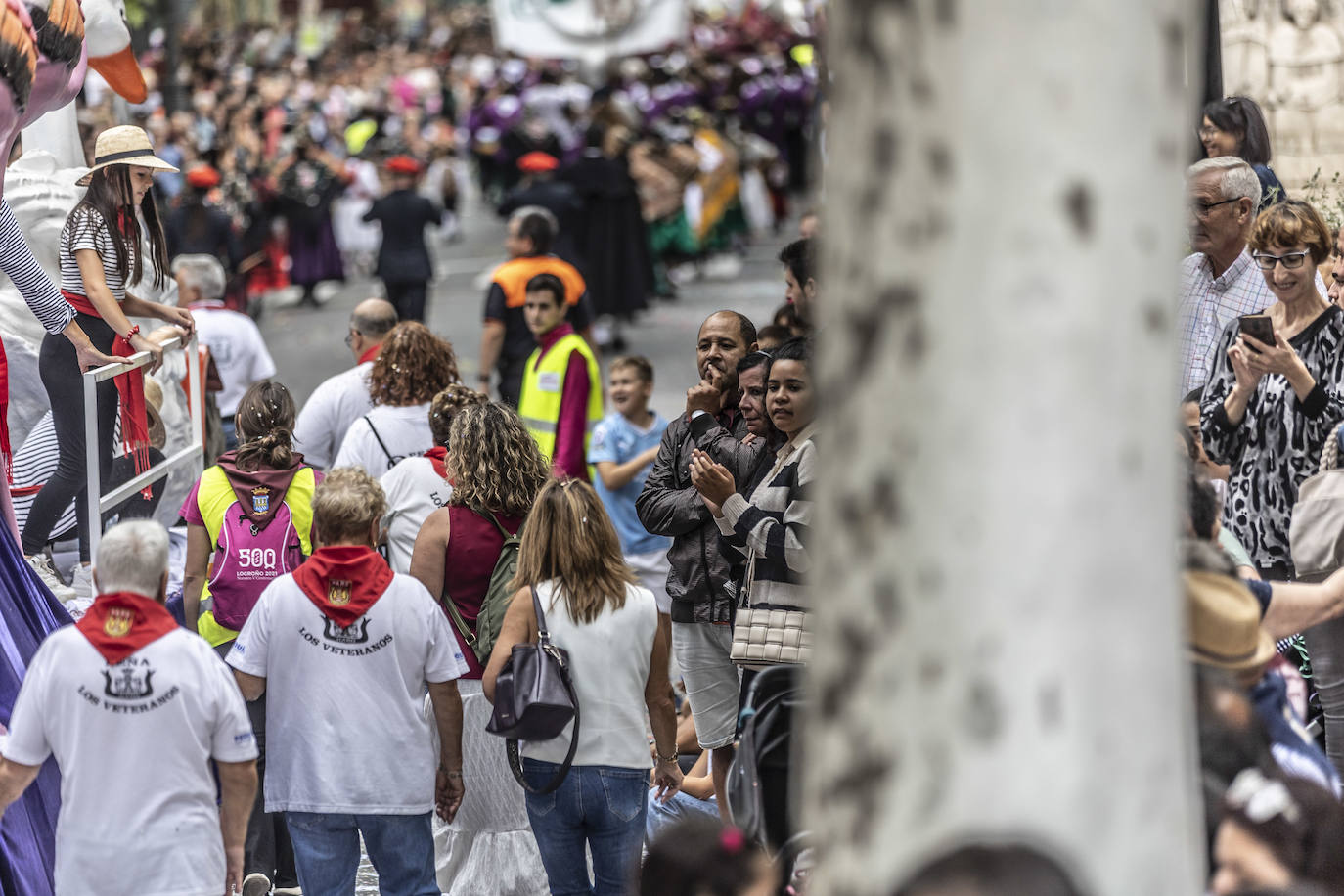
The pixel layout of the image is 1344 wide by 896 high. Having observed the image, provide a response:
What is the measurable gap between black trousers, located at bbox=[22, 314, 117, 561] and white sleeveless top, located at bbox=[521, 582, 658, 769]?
7.40ft

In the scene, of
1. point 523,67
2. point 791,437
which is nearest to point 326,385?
point 791,437

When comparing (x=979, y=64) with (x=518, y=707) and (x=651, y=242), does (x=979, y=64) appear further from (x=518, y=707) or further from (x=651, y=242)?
(x=651, y=242)

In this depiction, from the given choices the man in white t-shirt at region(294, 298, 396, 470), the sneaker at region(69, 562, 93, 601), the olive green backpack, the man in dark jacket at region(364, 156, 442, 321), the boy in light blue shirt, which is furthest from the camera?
the man in dark jacket at region(364, 156, 442, 321)

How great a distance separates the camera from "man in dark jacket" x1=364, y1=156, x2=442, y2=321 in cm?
1377

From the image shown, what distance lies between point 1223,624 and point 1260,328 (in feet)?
7.03

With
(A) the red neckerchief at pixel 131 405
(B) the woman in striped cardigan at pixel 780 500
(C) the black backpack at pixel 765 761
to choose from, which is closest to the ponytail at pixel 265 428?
(A) the red neckerchief at pixel 131 405

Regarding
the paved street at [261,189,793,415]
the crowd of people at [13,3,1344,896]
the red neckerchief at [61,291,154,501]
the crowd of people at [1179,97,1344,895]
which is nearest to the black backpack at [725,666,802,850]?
the crowd of people at [13,3,1344,896]

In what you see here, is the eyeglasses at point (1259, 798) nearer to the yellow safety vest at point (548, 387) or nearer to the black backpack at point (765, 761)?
the black backpack at point (765, 761)

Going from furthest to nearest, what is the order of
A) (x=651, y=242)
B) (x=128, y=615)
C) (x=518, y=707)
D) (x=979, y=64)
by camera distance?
1. (x=651, y=242)
2. (x=518, y=707)
3. (x=128, y=615)
4. (x=979, y=64)

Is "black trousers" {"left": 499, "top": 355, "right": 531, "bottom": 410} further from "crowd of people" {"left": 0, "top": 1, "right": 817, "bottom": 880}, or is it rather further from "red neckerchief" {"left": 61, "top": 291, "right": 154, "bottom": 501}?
"red neckerchief" {"left": 61, "top": 291, "right": 154, "bottom": 501}

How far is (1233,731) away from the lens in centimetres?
248

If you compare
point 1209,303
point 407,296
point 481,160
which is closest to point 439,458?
point 1209,303

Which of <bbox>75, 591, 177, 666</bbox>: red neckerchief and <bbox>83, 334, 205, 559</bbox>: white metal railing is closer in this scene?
<bbox>75, 591, 177, 666</bbox>: red neckerchief

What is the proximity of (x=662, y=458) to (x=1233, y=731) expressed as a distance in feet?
10.0
